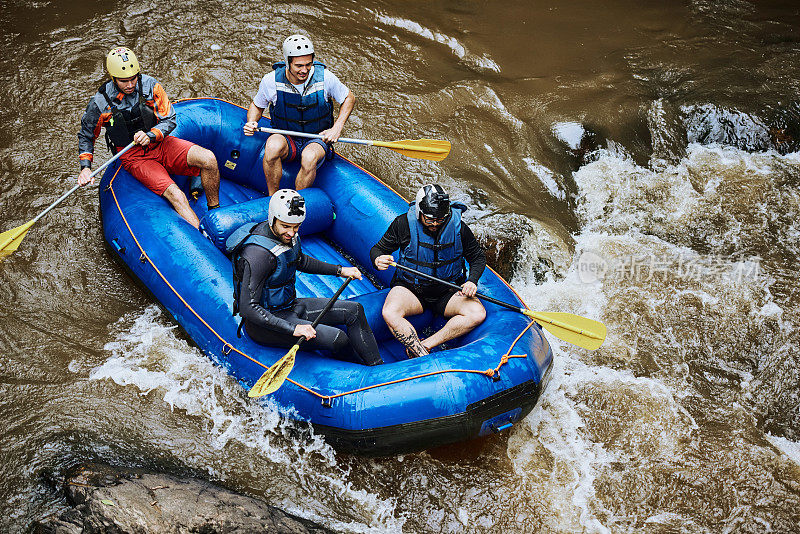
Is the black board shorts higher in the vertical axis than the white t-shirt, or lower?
lower

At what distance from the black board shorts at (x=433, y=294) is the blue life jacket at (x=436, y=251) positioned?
0.11 feet

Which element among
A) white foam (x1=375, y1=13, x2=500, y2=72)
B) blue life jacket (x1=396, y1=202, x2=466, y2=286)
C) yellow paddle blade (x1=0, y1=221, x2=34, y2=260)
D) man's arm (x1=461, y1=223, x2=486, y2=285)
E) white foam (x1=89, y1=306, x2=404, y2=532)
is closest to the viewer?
white foam (x1=89, y1=306, x2=404, y2=532)

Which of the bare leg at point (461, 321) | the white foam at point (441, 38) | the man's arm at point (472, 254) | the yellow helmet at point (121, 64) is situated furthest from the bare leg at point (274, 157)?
the white foam at point (441, 38)

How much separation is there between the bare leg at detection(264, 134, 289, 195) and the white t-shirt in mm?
248

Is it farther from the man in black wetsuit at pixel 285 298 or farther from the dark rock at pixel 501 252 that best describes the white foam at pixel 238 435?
the dark rock at pixel 501 252

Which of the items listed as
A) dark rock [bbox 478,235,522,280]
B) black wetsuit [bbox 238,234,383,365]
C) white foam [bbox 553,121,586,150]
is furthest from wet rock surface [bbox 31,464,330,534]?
white foam [bbox 553,121,586,150]

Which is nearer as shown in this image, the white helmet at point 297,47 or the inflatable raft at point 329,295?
the inflatable raft at point 329,295

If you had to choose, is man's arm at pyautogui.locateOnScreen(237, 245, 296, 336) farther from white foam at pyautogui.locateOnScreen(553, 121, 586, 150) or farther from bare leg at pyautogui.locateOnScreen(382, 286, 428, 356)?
white foam at pyautogui.locateOnScreen(553, 121, 586, 150)

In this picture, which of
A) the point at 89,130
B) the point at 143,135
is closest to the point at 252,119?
the point at 143,135

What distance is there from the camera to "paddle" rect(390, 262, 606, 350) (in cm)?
416

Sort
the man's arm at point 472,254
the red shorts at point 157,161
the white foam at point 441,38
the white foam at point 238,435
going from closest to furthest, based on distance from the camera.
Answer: the white foam at point 238,435
the man's arm at point 472,254
the red shorts at point 157,161
the white foam at point 441,38

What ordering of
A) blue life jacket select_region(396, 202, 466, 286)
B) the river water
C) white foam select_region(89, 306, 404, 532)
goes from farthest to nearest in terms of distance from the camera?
blue life jacket select_region(396, 202, 466, 286) < the river water < white foam select_region(89, 306, 404, 532)

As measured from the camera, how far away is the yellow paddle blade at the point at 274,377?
376cm

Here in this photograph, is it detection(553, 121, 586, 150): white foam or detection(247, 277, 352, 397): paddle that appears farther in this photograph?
detection(553, 121, 586, 150): white foam
